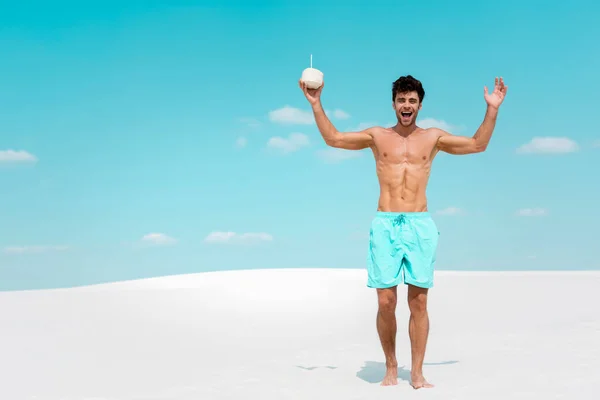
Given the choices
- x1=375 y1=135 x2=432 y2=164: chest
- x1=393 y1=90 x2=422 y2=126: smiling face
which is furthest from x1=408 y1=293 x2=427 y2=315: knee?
x1=393 y1=90 x2=422 y2=126: smiling face

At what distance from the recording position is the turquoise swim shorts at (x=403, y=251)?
557 cm

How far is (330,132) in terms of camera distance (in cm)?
594

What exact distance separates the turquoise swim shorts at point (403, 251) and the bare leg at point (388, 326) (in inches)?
5.7

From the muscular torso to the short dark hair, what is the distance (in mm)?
346

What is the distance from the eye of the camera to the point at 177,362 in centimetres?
760

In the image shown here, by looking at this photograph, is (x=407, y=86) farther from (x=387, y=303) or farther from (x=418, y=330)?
(x=418, y=330)

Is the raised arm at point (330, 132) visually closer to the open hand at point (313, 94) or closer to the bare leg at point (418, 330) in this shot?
the open hand at point (313, 94)

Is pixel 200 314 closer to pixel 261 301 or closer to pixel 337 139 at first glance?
A: pixel 261 301

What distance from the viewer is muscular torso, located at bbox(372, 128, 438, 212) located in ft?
18.7

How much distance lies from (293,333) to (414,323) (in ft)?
13.3

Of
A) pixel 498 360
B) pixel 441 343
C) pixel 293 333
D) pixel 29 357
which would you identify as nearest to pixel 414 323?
pixel 498 360

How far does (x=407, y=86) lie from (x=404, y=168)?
2.35 feet

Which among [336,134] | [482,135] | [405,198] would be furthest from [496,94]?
[336,134]

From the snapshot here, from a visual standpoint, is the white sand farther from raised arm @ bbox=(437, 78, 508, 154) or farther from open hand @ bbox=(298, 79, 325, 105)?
open hand @ bbox=(298, 79, 325, 105)
